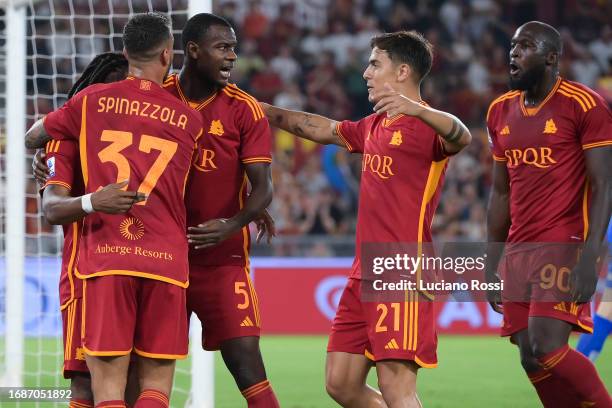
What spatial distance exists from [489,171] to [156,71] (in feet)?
38.5

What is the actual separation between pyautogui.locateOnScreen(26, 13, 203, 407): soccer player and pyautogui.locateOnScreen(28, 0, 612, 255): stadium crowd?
978 cm

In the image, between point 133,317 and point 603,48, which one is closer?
point 133,317

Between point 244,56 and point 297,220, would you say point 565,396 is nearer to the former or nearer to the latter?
point 297,220

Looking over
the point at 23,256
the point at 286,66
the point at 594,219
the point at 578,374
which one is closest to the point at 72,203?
the point at 594,219

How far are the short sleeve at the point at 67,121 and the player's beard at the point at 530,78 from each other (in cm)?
232

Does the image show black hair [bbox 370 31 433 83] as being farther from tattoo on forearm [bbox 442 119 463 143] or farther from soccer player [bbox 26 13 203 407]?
soccer player [bbox 26 13 203 407]

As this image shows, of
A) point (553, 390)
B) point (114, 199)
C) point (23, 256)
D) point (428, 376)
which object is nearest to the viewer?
point (114, 199)

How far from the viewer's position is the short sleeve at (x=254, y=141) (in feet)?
17.4

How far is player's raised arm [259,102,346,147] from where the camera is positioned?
5898 millimetres

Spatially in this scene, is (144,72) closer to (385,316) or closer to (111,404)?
(111,404)

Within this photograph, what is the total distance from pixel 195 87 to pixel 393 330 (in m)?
1.62

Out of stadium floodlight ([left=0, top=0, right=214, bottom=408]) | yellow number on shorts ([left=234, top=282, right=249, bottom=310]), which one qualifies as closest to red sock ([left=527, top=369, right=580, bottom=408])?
yellow number on shorts ([left=234, top=282, right=249, bottom=310])

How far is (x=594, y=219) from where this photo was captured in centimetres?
522

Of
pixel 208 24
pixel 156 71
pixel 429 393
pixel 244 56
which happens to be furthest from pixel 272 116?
pixel 244 56
